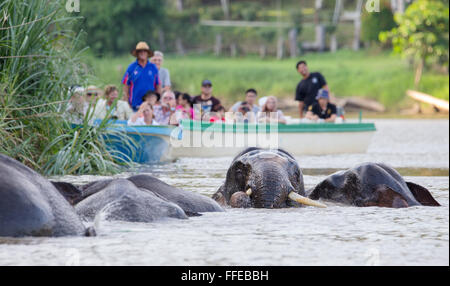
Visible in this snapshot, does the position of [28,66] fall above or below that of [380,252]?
above

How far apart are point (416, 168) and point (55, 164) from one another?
17.1 feet

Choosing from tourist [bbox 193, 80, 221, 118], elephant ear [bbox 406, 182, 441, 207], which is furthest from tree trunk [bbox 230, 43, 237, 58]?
elephant ear [bbox 406, 182, 441, 207]

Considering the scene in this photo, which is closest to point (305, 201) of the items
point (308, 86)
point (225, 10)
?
point (308, 86)

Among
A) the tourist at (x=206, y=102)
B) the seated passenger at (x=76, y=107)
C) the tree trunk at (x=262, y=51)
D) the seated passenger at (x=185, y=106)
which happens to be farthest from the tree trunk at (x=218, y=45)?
the seated passenger at (x=76, y=107)

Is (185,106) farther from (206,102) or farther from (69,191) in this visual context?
(69,191)

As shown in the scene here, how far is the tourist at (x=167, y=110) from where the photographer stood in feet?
49.7

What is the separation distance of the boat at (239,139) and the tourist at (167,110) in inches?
8.0

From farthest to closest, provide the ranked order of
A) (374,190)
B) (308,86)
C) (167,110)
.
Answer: (308,86)
(167,110)
(374,190)

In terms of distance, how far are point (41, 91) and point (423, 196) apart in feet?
15.4

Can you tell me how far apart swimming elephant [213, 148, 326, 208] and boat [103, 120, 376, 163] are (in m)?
4.64

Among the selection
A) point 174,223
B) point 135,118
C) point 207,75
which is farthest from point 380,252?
point 207,75

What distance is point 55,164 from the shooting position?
10977mm

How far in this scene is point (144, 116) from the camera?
1458 cm
